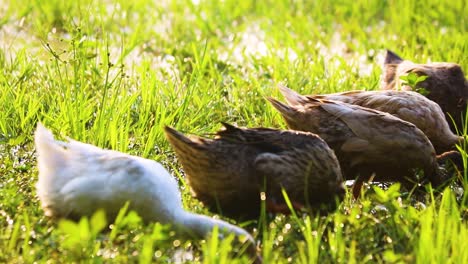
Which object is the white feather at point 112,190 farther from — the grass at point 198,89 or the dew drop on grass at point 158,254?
the dew drop on grass at point 158,254

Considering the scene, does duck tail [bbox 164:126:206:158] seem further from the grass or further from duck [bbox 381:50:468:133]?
duck [bbox 381:50:468:133]

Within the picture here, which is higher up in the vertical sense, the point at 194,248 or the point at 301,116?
the point at 301,116

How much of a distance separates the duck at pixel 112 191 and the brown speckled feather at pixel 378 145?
112 cm

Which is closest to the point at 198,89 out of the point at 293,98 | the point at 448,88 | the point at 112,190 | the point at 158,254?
the point at 293,98

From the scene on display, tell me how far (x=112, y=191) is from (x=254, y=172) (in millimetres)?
657

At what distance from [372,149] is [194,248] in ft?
4.00

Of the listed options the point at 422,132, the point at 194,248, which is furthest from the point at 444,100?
the point at 194,248

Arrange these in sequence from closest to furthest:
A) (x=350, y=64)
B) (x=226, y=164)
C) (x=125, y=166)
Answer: (x=125, y=166) < (x=226, y=164) < (x=350, y=64)

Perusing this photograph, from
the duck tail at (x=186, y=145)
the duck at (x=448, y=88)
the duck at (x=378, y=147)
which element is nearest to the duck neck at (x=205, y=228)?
the duck tail at (x=186, y=145)

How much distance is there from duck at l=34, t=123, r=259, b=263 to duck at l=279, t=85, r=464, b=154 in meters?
1.28

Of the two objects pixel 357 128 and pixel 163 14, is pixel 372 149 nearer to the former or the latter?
pixel 357 128

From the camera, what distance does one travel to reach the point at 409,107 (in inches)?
188

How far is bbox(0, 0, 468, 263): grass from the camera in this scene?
351cm

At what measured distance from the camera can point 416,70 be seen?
5.49 metres
